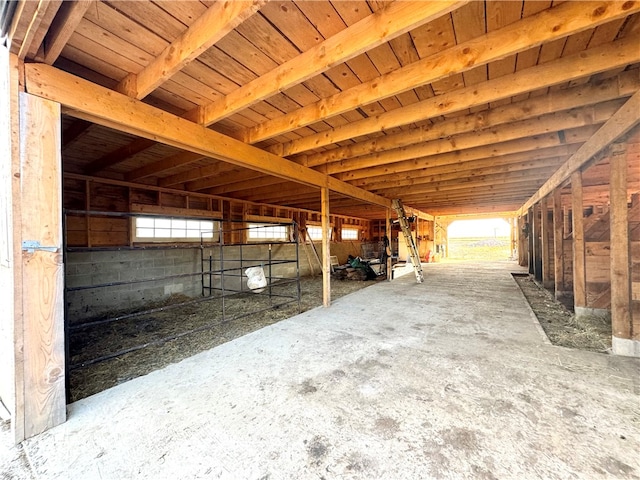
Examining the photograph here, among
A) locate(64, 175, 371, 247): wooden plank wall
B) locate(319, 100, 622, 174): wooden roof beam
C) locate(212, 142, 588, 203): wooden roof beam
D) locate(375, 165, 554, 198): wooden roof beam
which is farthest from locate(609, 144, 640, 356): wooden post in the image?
locate(64, 175, 371, 247): wooden plank wall

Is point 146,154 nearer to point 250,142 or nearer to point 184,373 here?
point 250,142

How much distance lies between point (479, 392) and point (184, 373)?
2.23 meters

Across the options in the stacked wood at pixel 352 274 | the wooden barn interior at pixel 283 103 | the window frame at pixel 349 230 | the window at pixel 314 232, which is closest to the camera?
the wooden barn interior at pixel 283 103

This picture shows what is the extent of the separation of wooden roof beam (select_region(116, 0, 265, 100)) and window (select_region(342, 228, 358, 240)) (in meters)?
9.92

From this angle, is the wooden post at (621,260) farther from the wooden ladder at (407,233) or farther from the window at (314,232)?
the window at (314,232)

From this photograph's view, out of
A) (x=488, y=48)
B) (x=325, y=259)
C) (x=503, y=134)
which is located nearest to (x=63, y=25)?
(x=488, y=48)

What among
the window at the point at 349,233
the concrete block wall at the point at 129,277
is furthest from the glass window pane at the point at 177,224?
the window at the point at 349,233

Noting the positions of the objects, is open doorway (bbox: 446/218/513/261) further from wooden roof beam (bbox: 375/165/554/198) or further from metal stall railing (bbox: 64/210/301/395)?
Answer: metal stall railing (bbox: 64/210/301/395)

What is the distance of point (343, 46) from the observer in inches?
61.6

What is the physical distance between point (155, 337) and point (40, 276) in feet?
6.32

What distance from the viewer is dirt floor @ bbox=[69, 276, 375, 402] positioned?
2.21 metres

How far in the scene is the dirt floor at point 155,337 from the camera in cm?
221

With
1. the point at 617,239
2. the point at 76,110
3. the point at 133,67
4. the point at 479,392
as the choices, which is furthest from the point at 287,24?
the point at 617,239

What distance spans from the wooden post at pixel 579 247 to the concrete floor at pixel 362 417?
133 centimetres
